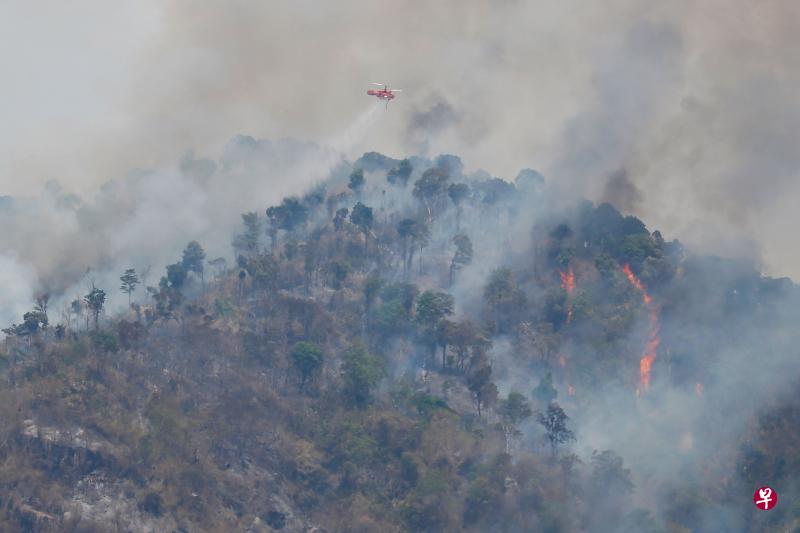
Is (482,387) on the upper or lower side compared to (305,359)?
upper

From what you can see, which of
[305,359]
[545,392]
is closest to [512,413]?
[545,392]

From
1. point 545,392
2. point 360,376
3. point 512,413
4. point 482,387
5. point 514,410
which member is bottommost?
point 512,413

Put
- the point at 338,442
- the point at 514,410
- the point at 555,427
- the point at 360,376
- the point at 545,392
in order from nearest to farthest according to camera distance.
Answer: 1. the point at 338,442
2. the point at 555,427
3. the point at 514,410
4. the point at 360,376
5. the point at 545,392

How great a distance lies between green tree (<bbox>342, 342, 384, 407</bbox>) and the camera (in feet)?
619

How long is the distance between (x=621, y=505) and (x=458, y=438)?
22.1 metres

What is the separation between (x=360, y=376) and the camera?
189 m

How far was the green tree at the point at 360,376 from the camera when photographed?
189 metres

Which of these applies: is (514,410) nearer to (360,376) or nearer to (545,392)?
(545,392)

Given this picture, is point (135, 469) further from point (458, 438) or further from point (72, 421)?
point (458, 438)

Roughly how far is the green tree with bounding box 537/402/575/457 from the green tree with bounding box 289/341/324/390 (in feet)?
101

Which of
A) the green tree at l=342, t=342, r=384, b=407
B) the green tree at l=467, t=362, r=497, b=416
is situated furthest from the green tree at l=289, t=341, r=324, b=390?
the green tree at l=467, t=362, r=497, b=416

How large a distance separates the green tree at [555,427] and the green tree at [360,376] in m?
22.9

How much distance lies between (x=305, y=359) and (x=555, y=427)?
34.4m

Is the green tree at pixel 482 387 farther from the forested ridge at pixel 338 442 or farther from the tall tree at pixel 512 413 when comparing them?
the tall tree at pixel 512 413
